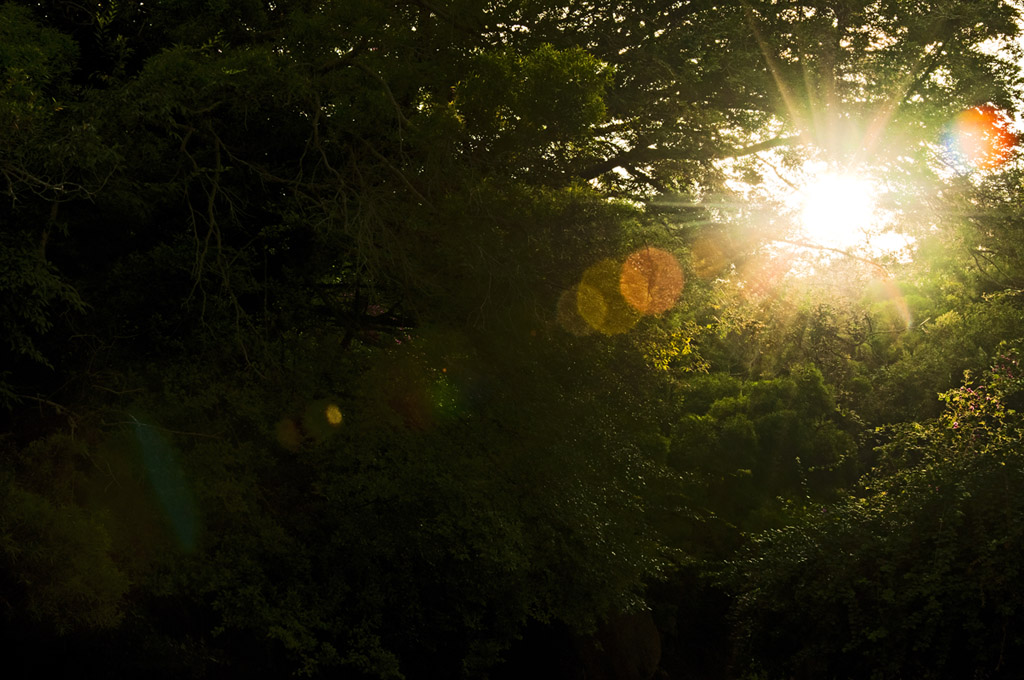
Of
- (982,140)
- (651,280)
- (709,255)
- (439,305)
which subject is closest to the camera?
(651,280)

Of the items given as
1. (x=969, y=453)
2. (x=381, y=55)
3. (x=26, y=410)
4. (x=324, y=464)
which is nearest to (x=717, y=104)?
(x=381, y=55)

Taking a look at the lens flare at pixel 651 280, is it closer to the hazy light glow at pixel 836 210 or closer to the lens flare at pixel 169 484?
the hazy light glow at pixel 836 210

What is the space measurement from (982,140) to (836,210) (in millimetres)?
1664

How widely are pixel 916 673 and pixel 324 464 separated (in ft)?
21.7

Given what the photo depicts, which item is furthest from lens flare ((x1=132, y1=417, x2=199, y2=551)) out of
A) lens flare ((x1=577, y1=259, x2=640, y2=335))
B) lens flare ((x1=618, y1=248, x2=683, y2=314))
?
lens flare ((x1=618, y1=248, x2=683, y2=314))

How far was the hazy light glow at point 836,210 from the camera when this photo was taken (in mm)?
10277

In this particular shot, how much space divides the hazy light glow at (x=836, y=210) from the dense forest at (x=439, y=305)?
4 cm

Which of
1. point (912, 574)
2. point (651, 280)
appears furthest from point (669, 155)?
point (912, 574)

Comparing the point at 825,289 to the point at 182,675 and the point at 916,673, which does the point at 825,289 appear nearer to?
the point at 916,673

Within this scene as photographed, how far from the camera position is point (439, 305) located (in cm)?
974

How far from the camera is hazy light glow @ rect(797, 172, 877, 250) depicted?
10277 mm

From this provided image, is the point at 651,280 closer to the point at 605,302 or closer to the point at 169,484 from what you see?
the point at 605,302

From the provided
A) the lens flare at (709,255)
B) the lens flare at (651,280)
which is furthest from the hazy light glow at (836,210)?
the lens flare at (651,280)

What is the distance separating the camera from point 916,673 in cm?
957
